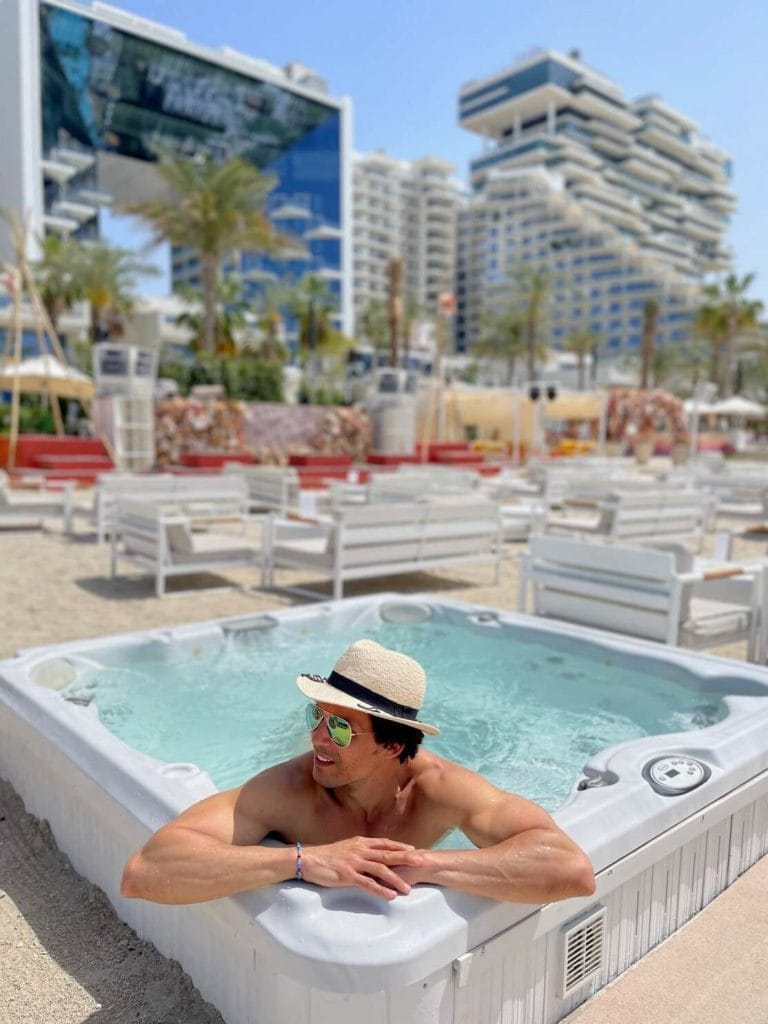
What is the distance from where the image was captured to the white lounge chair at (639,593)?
4633 millimetres

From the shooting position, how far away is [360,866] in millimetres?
1703

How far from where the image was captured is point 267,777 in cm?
197

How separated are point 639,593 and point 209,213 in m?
22.9

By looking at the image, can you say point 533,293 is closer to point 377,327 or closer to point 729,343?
point 729,343

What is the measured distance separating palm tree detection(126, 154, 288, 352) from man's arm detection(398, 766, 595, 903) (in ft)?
77.0

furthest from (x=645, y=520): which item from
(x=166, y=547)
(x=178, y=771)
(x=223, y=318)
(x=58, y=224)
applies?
(x=58, y=224)

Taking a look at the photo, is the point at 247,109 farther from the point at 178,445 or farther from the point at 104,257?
the point at 178,445

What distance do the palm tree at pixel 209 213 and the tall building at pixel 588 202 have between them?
61.8 meters

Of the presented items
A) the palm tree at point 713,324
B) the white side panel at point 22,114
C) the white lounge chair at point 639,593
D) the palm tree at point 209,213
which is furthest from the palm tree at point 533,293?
the white lounge chair at point 639,593

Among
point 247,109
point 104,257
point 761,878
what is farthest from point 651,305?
point 761,878

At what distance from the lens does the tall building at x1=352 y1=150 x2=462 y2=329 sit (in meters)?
91.2

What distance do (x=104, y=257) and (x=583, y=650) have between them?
105 feet

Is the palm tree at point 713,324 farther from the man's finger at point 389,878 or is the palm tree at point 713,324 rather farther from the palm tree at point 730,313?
the man's finger at point 389,878

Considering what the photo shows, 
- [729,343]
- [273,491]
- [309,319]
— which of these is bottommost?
[273,491]
